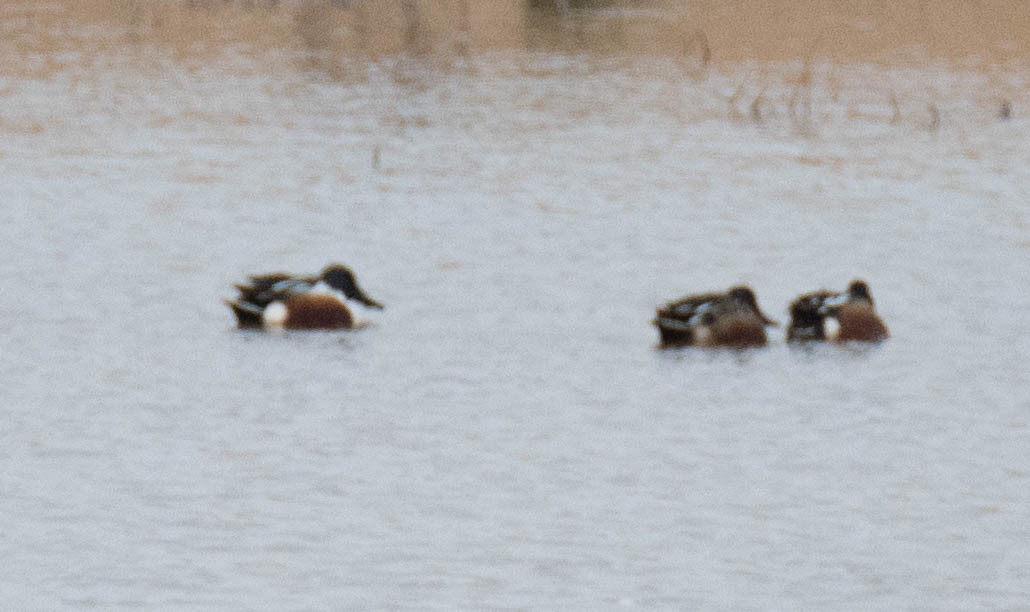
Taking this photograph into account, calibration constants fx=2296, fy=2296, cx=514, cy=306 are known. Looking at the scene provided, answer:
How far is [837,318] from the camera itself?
1825 centimetres

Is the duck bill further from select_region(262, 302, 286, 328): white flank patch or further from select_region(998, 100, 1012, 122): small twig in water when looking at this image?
select_region(998, 100, 1012, 122): small twig in water

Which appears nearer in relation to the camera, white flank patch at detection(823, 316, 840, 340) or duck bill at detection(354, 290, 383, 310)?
white flank patch at detection(823, 316, 840, 340)

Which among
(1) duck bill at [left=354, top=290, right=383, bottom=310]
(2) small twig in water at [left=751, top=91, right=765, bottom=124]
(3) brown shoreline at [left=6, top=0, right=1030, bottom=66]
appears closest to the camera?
(1) duck bill at [left=354, top=290, right=383, bottom=310]

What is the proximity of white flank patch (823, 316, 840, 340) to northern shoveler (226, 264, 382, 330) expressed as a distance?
3745 millimetres

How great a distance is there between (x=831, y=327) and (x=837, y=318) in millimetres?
90

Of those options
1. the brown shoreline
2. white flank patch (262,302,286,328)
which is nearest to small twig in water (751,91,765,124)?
the brown shoreline

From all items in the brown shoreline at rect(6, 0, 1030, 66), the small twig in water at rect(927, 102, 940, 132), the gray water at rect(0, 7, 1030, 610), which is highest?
the brown shoreline at rect(6, 0, 1030, 66)

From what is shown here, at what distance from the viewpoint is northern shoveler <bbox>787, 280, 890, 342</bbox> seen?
18297mm

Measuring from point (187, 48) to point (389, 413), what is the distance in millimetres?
25737

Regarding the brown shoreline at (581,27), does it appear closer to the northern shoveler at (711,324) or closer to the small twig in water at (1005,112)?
the small twig in water at (1005,112)

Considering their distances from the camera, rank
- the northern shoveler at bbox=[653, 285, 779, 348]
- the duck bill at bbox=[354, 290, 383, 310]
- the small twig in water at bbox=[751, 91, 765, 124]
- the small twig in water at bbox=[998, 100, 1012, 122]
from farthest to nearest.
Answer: the small twig in water at bbox=[751, 91, 765, 124]
the small twig in water at bbox=[998, 100, 1012, 122]
the duck bill at bbox=[354, 290, 383, 310]
the northern shoveler at bbox=[653, 285, 779, 348]

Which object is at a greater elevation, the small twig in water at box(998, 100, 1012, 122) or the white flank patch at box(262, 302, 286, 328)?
the small twig in water at box(998, 100, 1012, 122)

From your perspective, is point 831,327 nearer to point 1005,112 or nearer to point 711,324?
point 711,324

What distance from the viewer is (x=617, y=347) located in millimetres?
18000
